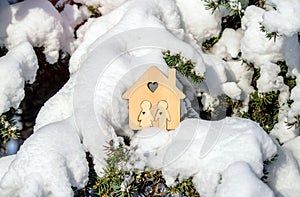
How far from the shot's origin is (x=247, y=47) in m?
1.40

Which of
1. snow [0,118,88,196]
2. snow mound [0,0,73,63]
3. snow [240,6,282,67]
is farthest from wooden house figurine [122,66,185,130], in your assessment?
snow mound [0,0,73,63]

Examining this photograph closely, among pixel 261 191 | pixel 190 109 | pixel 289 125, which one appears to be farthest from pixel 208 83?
pixel 261 191

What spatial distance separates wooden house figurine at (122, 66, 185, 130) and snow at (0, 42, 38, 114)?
274 mm

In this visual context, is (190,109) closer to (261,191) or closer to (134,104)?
(134,104)

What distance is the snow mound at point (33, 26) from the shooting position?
1463 mm

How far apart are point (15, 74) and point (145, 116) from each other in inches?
13.4

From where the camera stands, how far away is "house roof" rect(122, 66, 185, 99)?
1.23 meters

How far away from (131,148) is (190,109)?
217mm

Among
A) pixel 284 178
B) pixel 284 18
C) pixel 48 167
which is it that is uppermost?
pixel 284 18

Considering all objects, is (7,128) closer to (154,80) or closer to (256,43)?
(154,80)

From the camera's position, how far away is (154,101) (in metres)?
1.25

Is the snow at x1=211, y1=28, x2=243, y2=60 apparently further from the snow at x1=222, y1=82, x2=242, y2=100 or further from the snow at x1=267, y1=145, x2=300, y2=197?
the snow at x1=267, y1=145, x2=300, y2=197

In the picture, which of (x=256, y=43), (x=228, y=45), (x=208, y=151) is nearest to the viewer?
(x=208, y=151)

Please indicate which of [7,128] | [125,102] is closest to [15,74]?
[7,128]
